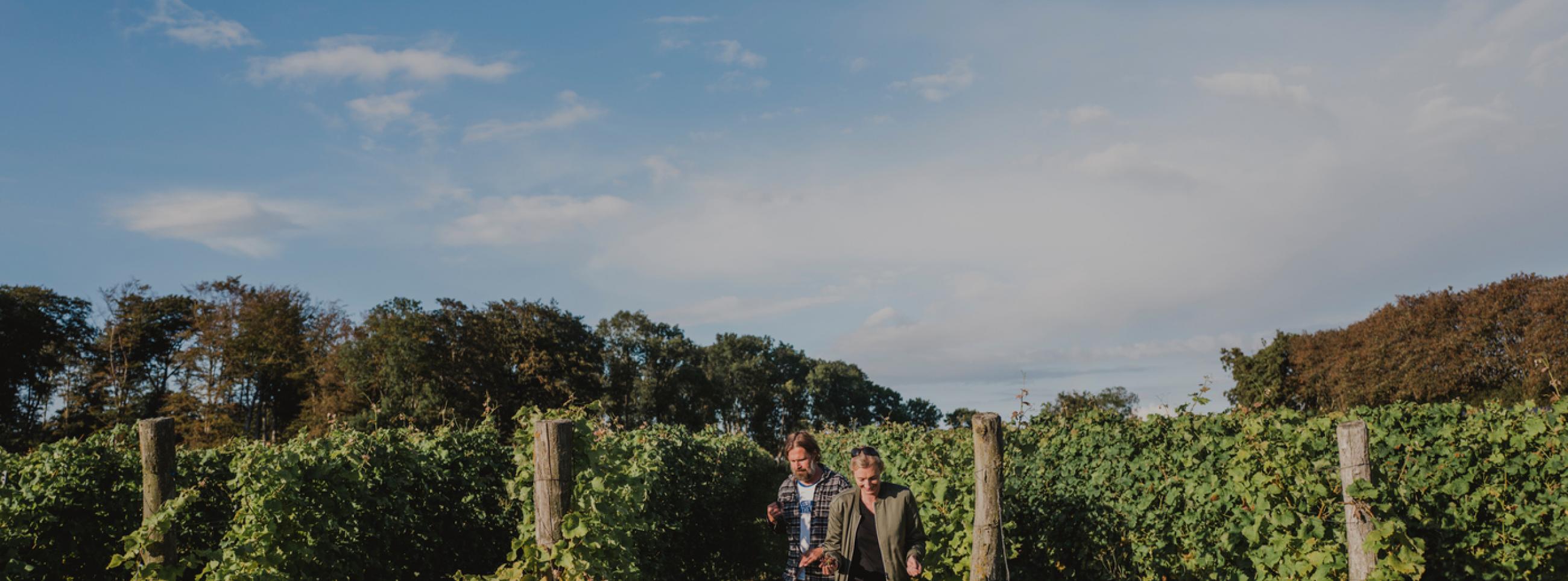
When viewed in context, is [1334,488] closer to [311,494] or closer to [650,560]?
[650,560]

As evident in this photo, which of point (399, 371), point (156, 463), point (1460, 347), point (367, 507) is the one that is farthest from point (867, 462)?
point (1460, 347)

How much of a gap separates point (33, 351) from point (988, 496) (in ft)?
135

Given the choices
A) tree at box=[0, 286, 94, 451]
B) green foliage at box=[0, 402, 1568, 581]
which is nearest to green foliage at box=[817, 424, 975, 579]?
green foliage at box=[0, 402, 1568, 581]

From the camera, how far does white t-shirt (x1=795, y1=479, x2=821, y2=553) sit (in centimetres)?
536

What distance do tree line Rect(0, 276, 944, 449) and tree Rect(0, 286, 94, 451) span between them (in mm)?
63

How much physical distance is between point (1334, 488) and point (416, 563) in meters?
6.65

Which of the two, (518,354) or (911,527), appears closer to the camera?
(911,527)

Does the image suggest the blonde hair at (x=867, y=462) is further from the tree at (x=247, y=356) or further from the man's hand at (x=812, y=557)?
the tree at (x=247, y=356)

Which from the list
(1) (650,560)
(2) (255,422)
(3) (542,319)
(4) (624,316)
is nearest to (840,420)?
(4) (624,316)

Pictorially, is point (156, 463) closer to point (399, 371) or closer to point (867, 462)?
point (867, 462)

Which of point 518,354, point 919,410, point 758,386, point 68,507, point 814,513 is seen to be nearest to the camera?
point 814,513

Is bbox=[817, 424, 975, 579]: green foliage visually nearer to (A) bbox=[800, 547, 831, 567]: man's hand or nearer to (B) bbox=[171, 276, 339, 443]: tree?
(A) bbox=[800, 547, 831, 567]: man's hand

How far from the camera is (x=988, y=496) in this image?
5.79m

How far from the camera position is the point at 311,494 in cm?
638
